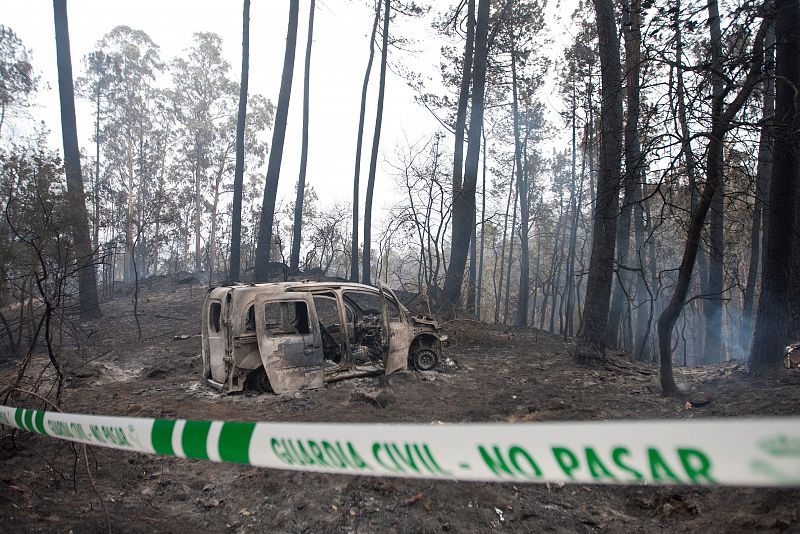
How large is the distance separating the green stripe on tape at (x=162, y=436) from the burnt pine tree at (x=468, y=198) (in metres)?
11.4

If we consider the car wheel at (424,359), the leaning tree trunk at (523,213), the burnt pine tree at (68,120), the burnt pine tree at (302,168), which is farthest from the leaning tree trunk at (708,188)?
the leaning tree trunk at (523,213)

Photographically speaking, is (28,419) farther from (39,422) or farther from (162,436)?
(162,436)

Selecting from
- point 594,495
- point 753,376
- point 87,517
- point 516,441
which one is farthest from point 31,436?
point 753,376

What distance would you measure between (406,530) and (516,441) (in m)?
2.11

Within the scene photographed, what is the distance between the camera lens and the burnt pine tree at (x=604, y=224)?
27.0 feet

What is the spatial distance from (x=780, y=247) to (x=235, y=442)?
7.04m

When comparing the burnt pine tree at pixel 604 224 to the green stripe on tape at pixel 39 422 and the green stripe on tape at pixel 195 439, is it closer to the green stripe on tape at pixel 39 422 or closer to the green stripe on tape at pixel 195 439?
the green stripe on tape at pixel 195 439

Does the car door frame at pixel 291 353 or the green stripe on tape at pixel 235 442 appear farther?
the car door frame at pixel 291 353

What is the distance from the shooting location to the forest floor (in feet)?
10.2

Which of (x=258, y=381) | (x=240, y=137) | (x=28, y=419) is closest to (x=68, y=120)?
(x=240, y=137)

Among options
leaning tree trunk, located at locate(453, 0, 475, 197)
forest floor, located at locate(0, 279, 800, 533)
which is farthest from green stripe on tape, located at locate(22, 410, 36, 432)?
leaning tree trunk, located at locate(453, 0, 475, 197)

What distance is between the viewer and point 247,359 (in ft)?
20.7

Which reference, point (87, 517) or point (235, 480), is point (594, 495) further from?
point (87, 517)

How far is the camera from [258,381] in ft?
21.5
